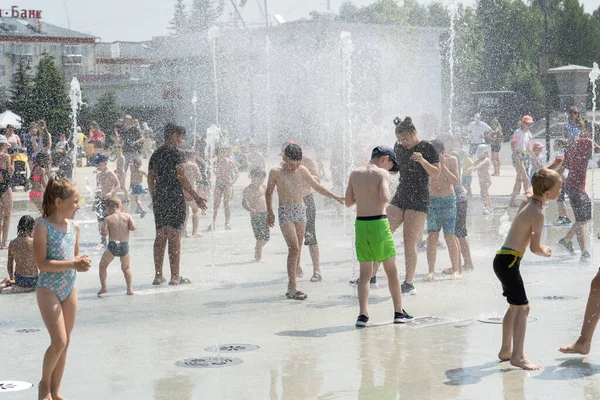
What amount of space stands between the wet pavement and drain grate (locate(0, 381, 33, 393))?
0.28 ft

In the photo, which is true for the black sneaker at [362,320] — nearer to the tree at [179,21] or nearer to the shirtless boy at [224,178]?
the shirtless boy at [224,178]

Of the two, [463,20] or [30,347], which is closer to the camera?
[30,347]

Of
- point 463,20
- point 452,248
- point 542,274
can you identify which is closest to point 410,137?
point 452,248

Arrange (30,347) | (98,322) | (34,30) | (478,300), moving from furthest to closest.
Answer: (34,30) < (478,300) < (98,322) < (30,347)

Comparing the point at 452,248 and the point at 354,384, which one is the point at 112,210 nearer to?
the point at 452,248

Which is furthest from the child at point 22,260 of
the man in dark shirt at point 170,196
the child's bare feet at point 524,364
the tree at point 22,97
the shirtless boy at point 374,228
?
the tree at point 22,97

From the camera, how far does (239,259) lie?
12.5m

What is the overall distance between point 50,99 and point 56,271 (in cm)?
4755

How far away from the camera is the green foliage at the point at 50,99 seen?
4897 centimetres

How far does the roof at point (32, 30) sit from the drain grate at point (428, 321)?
84.3 m

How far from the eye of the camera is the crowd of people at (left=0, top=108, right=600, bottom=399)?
580cm

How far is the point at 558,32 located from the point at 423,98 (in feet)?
53.6

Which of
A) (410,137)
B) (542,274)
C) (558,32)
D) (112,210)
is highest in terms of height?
(558,32)

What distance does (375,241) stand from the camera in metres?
8.18
